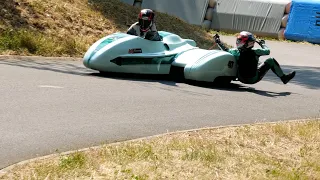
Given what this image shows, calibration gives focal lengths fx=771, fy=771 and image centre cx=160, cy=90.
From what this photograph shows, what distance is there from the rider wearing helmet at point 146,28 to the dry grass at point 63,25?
2851 mm

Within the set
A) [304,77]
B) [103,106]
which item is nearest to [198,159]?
[103,106]

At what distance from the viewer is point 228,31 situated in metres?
29.3

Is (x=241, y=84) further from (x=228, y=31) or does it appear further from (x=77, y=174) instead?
(x=228, y=31)

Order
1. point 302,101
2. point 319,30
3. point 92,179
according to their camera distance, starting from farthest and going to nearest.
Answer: point 319,30 < point 302,101 < point 92,179

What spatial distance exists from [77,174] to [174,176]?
852mm

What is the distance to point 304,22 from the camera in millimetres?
27969

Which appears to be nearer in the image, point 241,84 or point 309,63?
point 241,84

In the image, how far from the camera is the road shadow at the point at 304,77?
1573 cm

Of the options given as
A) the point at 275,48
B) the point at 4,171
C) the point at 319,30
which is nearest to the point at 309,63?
the point at 275,48

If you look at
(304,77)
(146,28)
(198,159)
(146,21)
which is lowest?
(304,77)

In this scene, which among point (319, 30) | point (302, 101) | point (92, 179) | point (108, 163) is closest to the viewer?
point (92, 179)

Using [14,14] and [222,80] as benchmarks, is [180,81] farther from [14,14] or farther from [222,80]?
[14,14]

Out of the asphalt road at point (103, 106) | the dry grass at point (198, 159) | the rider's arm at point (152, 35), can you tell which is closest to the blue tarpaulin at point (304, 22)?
the asphalt road at point (103, 106)

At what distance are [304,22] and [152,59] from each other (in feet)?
51.2
